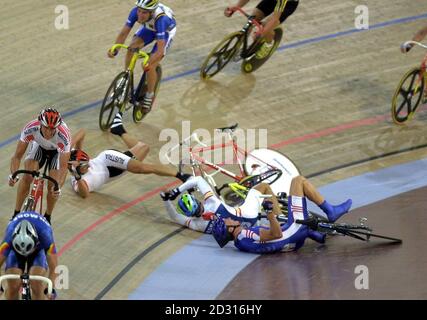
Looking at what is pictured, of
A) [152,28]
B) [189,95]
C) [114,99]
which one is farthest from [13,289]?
[189,95]

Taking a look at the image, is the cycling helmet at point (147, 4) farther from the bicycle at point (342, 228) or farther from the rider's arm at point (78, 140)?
the bicycle at point (342, 228)

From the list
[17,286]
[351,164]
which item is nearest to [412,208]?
[351,164]

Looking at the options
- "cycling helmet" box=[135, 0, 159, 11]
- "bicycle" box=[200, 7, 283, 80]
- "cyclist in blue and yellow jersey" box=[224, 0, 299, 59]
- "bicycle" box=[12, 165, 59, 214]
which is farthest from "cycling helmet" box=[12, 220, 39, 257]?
"cyclist in blue and yellow jersey" box=[224, 0, 299, 59]

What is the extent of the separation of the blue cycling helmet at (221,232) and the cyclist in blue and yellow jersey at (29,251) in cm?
180

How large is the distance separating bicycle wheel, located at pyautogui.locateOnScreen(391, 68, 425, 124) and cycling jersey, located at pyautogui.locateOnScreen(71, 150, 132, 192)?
3106mm

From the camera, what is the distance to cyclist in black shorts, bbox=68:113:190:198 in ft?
35.4

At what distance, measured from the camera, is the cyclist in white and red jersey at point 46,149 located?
9812mm

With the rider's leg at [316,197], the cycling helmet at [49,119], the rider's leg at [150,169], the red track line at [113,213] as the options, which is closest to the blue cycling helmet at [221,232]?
the rider's leg at [316,197]

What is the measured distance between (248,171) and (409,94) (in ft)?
8.01

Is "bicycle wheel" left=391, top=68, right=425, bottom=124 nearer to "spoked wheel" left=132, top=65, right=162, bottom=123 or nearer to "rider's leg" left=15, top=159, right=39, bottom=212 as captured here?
"spoked wheel" left=132, top=65, right=162, bottom=123

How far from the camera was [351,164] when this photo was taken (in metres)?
11.9

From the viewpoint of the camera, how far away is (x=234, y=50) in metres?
13.2

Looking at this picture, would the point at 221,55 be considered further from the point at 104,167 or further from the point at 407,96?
the point at 104,167
